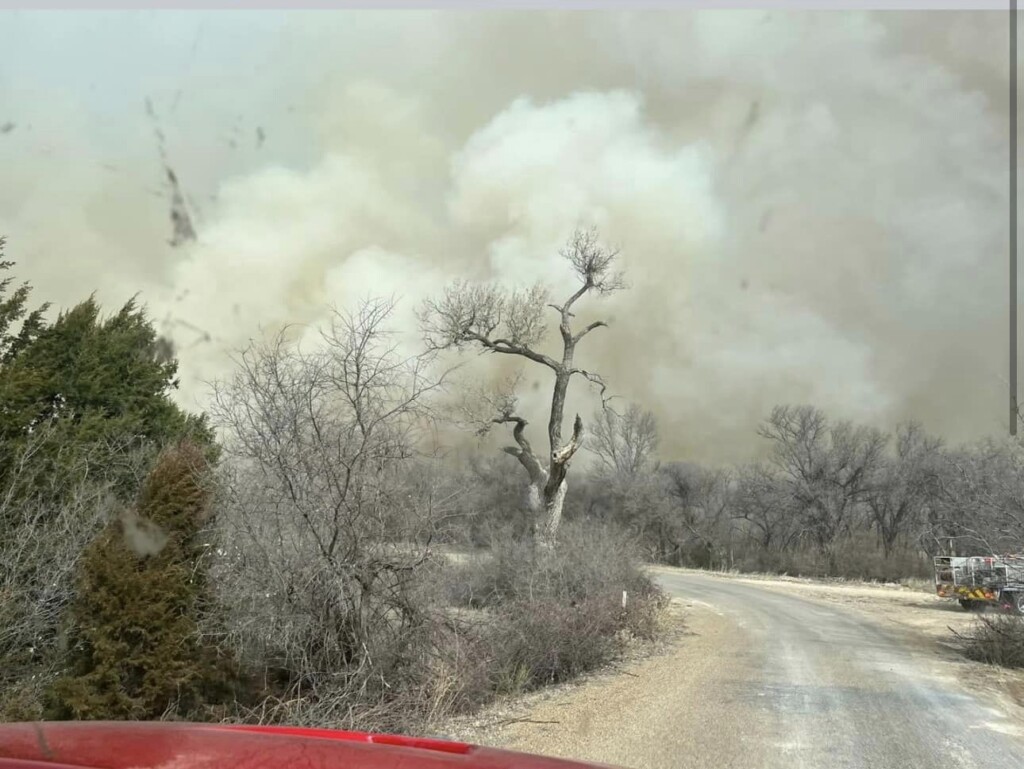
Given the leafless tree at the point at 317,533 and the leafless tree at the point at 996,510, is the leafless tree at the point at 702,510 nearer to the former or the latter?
the leafless tree at the point at 996,510

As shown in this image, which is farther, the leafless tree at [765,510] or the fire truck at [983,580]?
the leafless tree at [765,510]

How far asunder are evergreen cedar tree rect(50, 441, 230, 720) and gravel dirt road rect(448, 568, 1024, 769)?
10.9 ft

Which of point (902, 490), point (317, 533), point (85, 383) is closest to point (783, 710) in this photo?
point (317, 533)

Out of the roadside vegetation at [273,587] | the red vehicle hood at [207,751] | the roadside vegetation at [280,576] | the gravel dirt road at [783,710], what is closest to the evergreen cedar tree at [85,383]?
the roadside vegetation at [280,576]

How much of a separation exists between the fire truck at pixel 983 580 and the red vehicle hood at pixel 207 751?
13.3 metres

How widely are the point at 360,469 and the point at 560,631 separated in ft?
16.6

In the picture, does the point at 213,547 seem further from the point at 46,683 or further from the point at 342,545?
the point at 46,683

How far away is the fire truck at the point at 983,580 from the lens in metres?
13.3

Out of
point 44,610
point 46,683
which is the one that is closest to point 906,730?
point 46,683

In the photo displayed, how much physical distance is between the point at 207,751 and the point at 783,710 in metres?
9.01

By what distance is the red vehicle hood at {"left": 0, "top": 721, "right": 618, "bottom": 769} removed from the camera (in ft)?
6.91

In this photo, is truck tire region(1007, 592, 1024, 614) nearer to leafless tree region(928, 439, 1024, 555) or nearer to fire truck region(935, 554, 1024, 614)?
fire truck region(935, 554, 1024, 614)

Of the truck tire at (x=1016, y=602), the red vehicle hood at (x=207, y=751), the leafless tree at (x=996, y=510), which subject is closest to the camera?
the red vehicle hood at (x=207, y=751)

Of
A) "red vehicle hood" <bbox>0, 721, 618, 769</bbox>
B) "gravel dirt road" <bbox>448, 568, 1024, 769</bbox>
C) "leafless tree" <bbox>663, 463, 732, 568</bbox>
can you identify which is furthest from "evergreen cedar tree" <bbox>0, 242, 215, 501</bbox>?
"leafless tree" <bbox>663, 463, 732, 568</bbox>
